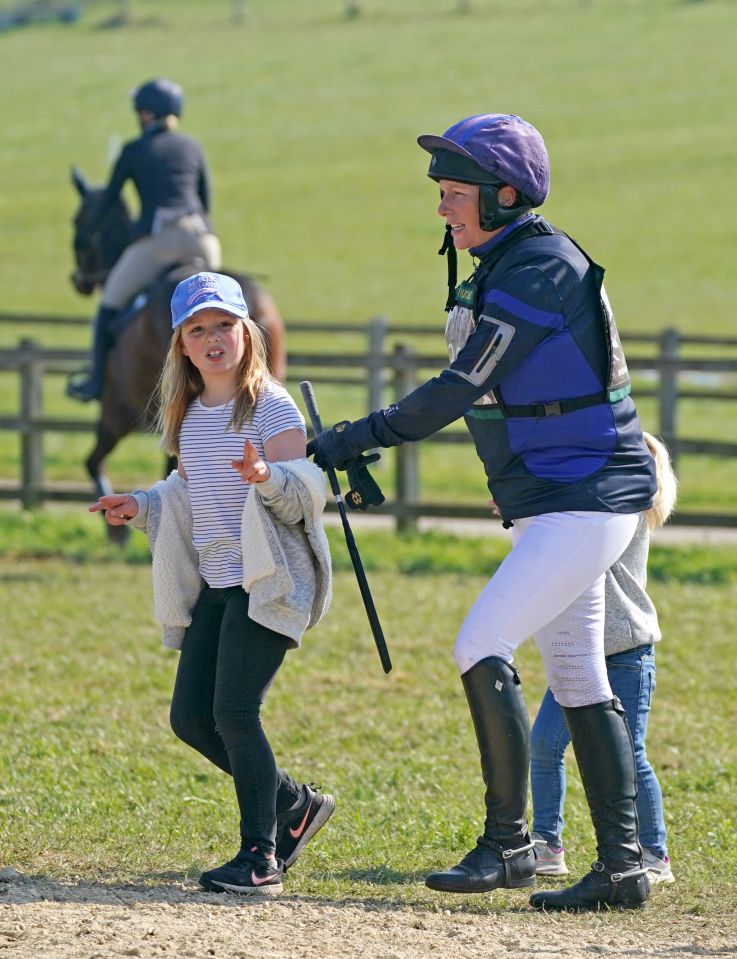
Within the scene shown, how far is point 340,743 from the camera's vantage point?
6.89 meters

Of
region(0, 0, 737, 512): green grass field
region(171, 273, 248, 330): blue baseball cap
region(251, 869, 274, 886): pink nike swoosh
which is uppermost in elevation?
region(0, 0, 737, 512): green grass field

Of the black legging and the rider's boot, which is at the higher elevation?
the rider's boot

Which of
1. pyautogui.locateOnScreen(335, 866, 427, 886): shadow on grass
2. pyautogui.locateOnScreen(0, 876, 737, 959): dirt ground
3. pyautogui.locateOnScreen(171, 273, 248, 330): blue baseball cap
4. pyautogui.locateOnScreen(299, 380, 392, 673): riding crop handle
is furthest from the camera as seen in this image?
pyautogui.locateOnScreen(335, 866, 427, 886): shadow on grass

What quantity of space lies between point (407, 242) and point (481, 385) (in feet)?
113

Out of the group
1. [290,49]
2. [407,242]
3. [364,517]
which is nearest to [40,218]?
[407,242]

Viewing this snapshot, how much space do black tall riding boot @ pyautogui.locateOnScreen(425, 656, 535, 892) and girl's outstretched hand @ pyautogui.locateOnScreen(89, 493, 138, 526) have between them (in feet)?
3.84

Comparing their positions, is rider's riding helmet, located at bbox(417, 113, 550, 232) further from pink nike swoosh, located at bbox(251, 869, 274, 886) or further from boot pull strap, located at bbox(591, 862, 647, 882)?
pink nike swoosh, located at bbox(251, 869, 274, 886)

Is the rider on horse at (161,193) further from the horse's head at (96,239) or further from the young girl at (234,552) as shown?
the young girl at (234,552)

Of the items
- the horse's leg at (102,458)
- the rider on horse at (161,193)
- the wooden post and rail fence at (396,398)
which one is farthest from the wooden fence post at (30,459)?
the rider on horse at (161,193)

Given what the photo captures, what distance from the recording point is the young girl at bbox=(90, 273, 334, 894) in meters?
4.81

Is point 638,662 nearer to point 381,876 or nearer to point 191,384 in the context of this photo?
point 381,876

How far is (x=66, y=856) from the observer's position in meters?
5.26

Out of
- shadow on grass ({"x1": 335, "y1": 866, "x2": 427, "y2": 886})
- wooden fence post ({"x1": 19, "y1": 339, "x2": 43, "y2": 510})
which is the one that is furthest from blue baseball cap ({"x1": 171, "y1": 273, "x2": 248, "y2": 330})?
wooden fence post ({"x1": 19, "y1": 339, "x2": 43, "y2": 510})

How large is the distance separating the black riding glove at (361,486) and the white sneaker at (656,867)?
1458 mm
